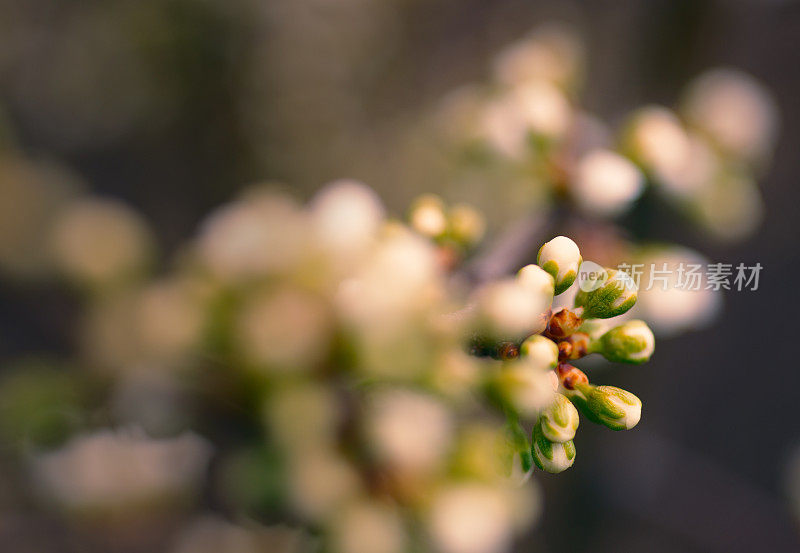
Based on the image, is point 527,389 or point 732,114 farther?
point 732,114

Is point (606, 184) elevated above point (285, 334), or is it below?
above

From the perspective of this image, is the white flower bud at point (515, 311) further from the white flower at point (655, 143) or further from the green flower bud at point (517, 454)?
the white flower at point (655, 143)

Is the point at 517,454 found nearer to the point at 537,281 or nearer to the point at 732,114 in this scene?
the point at 537,281

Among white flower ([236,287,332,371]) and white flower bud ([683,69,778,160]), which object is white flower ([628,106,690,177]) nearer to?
white flower bud ([683,69,778,160])

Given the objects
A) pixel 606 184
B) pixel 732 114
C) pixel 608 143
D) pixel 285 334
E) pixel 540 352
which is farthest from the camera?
pixel 732 114

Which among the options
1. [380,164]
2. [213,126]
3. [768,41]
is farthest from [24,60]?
[768,41]

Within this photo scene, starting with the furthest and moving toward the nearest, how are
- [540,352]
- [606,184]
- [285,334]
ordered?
[606,184]
[285,334]
[540,352]

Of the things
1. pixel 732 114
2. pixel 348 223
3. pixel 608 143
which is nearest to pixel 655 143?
pixel 608 143

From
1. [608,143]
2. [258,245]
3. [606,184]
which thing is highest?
[608,143]
